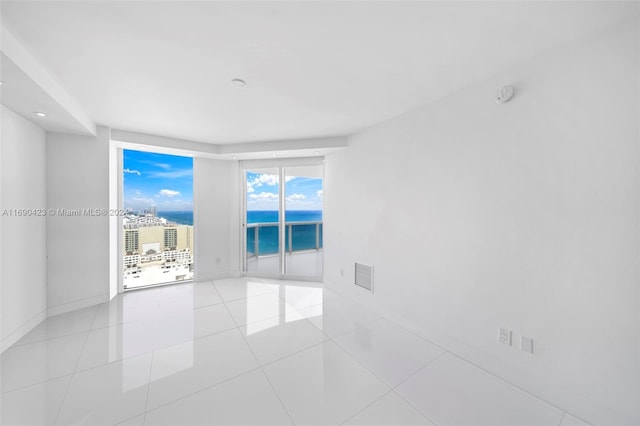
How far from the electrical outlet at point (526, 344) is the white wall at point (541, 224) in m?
0.03

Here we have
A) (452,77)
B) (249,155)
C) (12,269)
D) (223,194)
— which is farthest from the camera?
(223,194)

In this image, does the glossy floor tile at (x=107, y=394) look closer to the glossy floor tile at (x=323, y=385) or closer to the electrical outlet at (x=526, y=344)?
the glossy floor tile at (x=323, y=385)

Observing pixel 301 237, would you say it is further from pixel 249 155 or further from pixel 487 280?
pixel 487 280

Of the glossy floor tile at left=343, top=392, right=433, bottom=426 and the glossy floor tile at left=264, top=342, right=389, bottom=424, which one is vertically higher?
the glossy floor tile at left=343, top=392, right=433, bottom=426

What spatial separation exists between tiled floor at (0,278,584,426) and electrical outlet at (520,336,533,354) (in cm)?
30

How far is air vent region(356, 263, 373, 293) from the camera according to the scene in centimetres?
327

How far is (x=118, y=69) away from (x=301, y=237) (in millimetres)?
3955

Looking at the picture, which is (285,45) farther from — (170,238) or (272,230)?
(170,238)

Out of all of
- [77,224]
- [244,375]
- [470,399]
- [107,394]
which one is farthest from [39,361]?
[470,399]

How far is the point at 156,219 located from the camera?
420 cm

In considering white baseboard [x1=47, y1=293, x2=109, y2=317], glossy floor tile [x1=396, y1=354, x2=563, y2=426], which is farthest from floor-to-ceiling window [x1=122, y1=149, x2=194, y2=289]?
glossy floor tile [x1=396, y1=354, x2=563, y2=426]

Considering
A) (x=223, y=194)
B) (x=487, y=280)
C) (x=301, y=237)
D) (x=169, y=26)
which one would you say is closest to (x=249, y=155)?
(x=223, y=194)

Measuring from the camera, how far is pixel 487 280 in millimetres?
1992

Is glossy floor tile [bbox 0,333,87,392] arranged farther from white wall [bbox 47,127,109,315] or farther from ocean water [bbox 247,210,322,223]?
ocean water [bbox 247,210,322,223]
